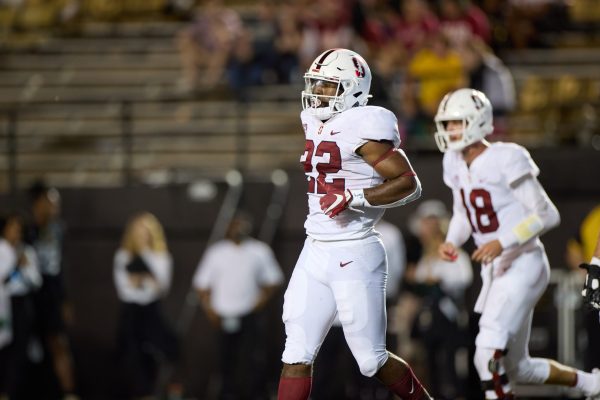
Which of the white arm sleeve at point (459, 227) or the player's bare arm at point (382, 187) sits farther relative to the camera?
the white arm sleeve at point (459, 227)

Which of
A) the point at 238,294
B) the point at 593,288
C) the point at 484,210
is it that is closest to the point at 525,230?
the point at 484,210

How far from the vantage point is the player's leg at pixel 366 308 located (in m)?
7.12

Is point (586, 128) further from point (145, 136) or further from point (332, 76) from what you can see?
point (332, 76)

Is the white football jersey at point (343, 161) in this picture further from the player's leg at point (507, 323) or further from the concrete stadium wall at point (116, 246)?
the concrete stadium wall at point (116, 246)

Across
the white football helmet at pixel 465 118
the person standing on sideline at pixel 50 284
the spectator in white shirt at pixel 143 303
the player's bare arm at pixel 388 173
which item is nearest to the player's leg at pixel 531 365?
the white football helmet at pixel 465 118

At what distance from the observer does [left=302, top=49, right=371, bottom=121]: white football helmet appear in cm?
718

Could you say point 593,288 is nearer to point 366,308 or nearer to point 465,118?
point 366,308

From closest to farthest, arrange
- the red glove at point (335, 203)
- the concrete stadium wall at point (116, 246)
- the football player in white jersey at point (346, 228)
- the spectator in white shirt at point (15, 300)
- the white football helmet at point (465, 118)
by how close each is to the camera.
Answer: the red glove at point (335, 203) → the football player in white jersey at point (346, 228) → the white football helmet at point (465, 118) → the spectator in white shirt at point (15, 300) → the concrete stadium wall at point (116, 246)

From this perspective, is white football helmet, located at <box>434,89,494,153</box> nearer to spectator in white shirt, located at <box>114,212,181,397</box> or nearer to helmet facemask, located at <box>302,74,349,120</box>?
helmet facemask, located at <box>302,74,349,120</box>

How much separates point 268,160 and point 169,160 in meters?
1.06

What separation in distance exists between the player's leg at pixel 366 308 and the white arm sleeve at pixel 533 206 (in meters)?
1.08

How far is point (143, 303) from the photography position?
12.6 metres

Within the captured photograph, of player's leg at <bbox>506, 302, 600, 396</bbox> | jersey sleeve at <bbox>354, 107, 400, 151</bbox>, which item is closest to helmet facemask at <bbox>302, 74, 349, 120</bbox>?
jersey sleeve at <bbox>354, 107, 400, 151</bbox>

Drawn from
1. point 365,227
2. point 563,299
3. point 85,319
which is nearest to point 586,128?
point 563,299
